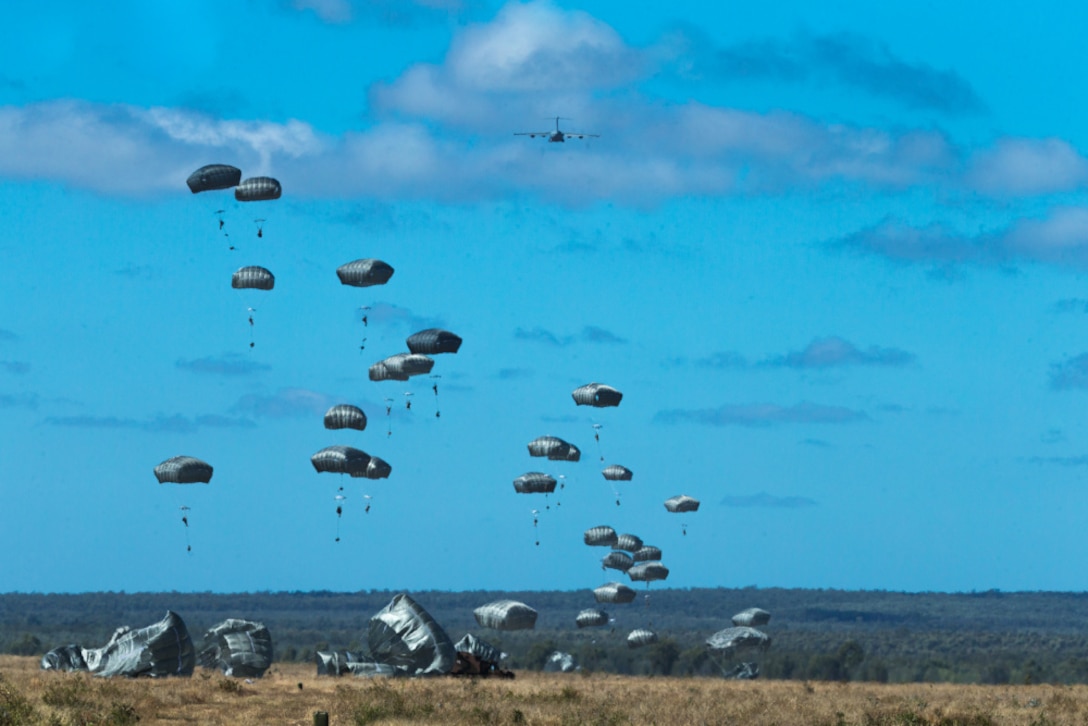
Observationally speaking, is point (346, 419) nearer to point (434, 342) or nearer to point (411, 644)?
point (434, 342)

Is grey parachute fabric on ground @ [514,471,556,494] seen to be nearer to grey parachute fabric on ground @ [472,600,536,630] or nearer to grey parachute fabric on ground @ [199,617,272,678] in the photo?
grey parachute fabric on ground @ [472,600,536,630]

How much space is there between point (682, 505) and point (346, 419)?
85.8 ft

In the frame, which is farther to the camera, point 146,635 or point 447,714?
point 146,635

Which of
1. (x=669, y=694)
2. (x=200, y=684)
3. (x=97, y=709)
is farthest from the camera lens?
(x=669, y=694)

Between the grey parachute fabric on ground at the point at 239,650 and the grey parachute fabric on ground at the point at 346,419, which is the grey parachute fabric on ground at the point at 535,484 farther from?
the grey parachute fabric on ground at the point at 239,650

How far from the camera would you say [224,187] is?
7706 cm

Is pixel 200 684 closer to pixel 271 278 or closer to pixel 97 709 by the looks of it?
pixel 97 709

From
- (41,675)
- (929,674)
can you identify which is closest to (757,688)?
(41,675)

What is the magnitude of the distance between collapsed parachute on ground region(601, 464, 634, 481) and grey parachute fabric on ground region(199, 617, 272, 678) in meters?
26.5

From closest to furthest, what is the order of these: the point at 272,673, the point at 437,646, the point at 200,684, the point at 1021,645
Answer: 1. the point at 200,684
2. the point at 437,646
3. the point at 272,673
4. the point at 1021,645

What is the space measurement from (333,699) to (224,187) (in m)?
29.6

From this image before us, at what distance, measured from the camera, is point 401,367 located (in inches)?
3228

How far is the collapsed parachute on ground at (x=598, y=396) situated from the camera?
88750mm

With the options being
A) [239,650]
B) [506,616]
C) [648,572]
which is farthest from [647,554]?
[239,650]
